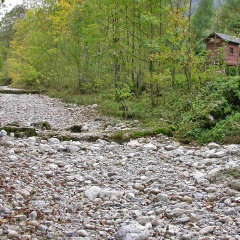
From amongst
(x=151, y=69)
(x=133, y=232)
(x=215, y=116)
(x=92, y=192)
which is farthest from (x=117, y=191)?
(x=151, y=69)

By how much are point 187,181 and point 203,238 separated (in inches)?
73.9

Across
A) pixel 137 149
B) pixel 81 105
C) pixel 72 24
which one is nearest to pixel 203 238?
pixel 137 149

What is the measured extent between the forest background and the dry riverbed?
1.88 meters

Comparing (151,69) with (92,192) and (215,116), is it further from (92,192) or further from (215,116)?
(92,192)

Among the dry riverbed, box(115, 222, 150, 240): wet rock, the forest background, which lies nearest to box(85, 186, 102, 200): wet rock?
the dry riverbed

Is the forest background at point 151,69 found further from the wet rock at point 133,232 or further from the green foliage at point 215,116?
the wet rock at point 133,232

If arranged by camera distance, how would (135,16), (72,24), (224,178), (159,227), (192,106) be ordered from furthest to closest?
(72,24) → (135,16) → (192,106) → (224,178) → (159,227)

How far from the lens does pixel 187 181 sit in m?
5.03

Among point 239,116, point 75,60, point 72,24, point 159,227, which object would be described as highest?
point 72,24

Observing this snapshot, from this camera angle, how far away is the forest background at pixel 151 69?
906 centimetres

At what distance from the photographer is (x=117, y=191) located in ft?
14.9

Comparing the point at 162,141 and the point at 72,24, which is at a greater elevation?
the point at 72,24

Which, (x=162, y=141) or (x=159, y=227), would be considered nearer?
(x=159, y=227)

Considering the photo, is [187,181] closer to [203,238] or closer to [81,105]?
[203,238]
